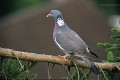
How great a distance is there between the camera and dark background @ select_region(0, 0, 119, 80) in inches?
642

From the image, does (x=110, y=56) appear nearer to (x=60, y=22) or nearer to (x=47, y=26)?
(x=60, y=22)

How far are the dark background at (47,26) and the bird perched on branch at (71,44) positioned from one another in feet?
24.9

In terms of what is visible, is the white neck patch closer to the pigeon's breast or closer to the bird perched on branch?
the bird perched on branch

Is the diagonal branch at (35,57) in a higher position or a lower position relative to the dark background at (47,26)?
lower

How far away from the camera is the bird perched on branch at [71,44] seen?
754 centimetres

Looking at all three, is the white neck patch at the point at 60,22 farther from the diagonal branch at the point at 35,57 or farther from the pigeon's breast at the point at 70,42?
the diagonal branch at the point at 35,57

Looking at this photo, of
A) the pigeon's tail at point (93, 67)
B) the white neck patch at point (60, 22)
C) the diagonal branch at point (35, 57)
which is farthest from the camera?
the white neck patch at point (60, 22)

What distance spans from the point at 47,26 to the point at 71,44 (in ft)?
28.6

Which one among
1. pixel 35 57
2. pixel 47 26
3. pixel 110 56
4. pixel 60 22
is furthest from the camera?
pixel 47 26

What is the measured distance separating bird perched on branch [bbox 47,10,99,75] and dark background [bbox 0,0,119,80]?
299 inches

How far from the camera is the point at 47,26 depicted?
16.6 m

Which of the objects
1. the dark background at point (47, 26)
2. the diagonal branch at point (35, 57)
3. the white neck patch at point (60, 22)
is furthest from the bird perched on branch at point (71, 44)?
the dark background at point (47, 26)

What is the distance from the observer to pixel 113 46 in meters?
7.78

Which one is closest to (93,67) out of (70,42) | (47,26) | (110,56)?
(110,56)
